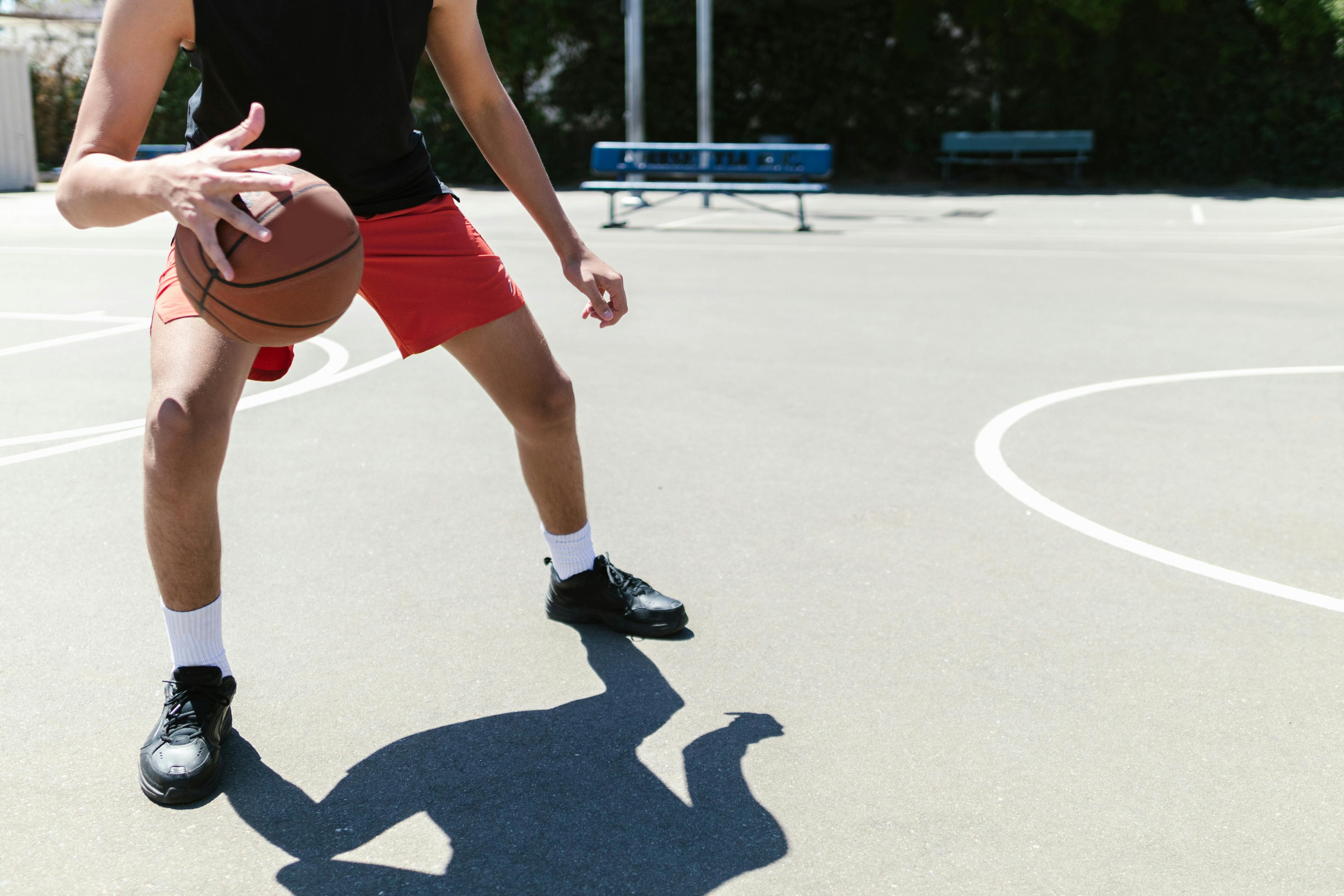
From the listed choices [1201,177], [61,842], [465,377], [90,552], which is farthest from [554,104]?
[61,842]

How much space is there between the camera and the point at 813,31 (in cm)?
2745

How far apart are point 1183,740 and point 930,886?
0.90 metres

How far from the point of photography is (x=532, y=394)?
3.28m

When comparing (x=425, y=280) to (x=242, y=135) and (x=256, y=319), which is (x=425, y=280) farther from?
(x=242, y=135)

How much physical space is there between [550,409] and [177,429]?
946mm

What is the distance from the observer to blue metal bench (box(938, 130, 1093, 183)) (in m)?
26.0

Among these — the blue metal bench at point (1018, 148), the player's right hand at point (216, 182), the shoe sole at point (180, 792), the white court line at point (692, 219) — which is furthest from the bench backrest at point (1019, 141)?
the player's right hand at point (216, 182)

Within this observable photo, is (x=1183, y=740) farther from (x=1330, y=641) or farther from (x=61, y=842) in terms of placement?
(x=61, y=842)

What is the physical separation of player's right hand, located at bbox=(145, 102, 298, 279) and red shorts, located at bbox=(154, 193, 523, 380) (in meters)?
0.88

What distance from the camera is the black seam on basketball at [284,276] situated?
2.51m

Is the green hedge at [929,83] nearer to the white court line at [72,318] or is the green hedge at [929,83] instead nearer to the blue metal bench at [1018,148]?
the blue metal bench at [1018,148]

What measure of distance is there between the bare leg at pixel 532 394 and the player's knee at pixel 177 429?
691mm

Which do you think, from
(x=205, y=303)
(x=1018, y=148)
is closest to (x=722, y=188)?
(x=1018, y=148)

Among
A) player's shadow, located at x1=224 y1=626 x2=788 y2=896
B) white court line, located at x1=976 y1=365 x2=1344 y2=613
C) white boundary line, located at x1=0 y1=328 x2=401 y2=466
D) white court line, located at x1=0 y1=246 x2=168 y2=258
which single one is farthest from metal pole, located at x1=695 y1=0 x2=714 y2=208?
player's shadow, located at x1=224 y1=626 x2=788 y2=896
